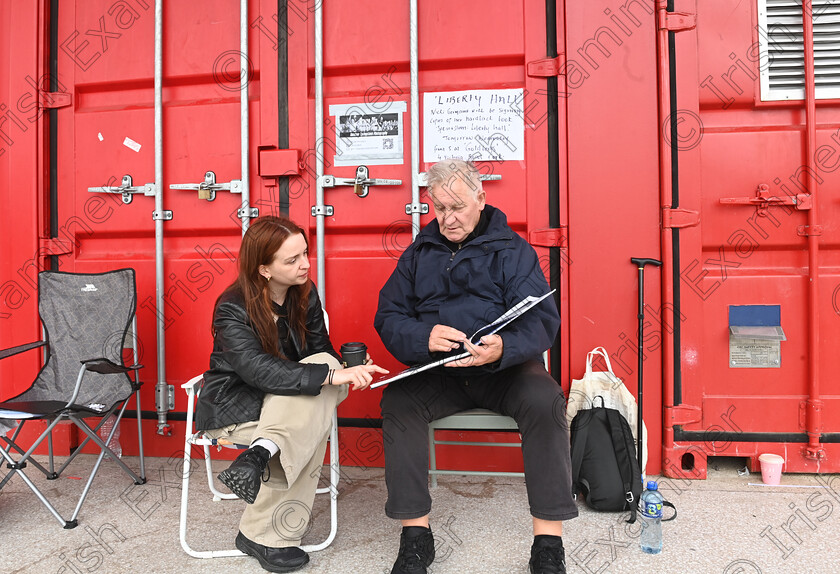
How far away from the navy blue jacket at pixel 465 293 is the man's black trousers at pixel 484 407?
0.27ft

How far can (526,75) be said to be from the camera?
255 cm

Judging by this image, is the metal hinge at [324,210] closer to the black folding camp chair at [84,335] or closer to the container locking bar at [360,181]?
the container locking bar at [360,181]

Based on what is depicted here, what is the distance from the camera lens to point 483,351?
1.88 metres

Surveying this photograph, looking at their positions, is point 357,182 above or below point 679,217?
above

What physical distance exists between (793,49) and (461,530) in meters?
2.47

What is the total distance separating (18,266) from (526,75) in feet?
8.95

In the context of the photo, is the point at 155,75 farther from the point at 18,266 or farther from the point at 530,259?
the point at 530,259

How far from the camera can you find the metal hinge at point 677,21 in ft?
8.04

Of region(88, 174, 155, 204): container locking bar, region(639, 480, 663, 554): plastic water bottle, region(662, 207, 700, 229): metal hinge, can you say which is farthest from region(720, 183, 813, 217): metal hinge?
region(88, 174, 155, 204): container locking bar

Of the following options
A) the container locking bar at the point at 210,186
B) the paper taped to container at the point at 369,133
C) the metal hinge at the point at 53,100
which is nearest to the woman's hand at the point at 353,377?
the paper taped to container at the point at 369,133

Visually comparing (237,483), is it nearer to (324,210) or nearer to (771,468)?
(324,210)

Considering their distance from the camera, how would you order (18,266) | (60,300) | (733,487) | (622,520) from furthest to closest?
(18,266) → (60,300) → (733,487) → (622,520)

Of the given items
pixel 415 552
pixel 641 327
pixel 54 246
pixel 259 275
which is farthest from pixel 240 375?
pixel 54 246

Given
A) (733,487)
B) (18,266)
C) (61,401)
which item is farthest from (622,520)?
(18,266)
